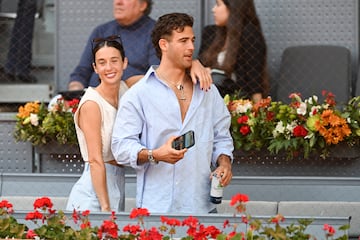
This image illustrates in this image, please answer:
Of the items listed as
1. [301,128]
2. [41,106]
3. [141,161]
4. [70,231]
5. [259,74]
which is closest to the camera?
[70,231]

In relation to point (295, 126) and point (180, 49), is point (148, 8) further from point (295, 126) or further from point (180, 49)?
point (180, 49)

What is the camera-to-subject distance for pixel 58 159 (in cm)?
798

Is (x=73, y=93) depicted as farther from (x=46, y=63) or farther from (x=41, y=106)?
(x=46, y=63)

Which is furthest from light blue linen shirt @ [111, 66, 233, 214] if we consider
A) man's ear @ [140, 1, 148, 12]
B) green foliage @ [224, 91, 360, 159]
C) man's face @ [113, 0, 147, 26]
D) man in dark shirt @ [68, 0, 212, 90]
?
man's ear @ [140, 1, 148, 12]

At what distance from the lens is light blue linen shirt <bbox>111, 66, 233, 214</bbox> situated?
18.1 ft

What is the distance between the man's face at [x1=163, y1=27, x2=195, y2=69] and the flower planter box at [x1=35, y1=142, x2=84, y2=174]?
2455mm

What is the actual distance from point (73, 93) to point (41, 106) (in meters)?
0.25

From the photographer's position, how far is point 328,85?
8719 mm

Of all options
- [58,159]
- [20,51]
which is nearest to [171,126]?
[58,159]

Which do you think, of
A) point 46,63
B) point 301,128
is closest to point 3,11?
point 46,63

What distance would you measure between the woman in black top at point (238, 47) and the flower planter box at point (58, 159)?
4.24 feet

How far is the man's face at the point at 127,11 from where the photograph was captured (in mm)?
8648

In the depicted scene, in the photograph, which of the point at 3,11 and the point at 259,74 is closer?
the point at 259,74

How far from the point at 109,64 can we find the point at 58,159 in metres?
2.44
